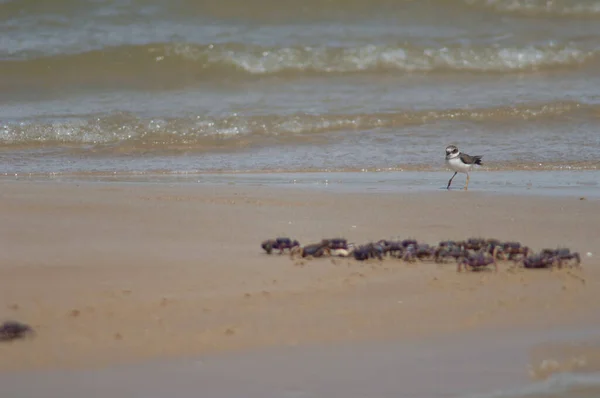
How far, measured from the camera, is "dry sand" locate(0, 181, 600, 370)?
3.10 metres

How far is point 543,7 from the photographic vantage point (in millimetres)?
17328

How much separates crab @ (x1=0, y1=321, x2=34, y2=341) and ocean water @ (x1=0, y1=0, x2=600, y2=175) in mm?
5466

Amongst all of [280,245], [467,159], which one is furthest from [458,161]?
[280,245]

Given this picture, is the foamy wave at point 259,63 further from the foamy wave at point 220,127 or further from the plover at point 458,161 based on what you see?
the plover at point 458,161

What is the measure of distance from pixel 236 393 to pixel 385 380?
48 cm

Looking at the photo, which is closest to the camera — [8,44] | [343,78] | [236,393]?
[236,393]

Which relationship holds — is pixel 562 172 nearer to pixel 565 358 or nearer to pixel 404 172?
pixel 404 172

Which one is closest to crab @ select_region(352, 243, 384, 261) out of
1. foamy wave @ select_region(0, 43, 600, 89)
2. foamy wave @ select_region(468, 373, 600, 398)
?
foamy wave @ select_region(468, 373, 600, 398)

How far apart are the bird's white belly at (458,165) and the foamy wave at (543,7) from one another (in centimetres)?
999

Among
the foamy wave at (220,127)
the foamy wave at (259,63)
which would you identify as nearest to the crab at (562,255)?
the foamy wave at (220,127)

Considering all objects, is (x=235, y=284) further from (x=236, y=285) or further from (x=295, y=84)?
(x=295, y=84)

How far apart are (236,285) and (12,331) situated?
99 centimetres

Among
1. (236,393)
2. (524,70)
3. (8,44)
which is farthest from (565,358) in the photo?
(8,44)

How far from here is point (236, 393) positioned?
2.67 m
